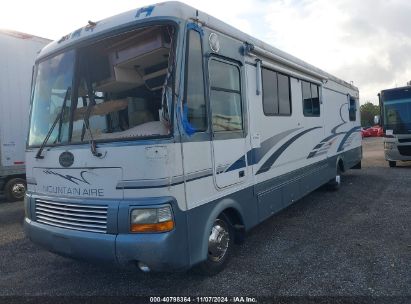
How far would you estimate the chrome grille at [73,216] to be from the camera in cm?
355

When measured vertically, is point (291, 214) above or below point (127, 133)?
below

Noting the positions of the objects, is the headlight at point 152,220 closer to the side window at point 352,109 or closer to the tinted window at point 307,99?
the tinted window at point 307,99

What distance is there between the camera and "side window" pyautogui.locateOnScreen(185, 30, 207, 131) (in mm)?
3598

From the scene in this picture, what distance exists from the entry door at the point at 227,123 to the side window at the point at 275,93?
0.82 metres

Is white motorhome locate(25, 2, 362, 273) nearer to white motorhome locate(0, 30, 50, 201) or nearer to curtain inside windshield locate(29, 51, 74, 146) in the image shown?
curtain inside windshield locate(29, 51, 74, 146)

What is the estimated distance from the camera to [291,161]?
6113mm

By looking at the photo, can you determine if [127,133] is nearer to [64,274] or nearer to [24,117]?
[64,274]

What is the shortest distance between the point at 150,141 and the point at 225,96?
1325 mm

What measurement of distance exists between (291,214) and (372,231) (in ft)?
5.34

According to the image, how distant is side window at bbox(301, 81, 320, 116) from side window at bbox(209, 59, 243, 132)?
266 centimetres

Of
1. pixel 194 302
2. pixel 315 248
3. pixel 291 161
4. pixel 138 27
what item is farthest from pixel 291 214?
pixel 138 27

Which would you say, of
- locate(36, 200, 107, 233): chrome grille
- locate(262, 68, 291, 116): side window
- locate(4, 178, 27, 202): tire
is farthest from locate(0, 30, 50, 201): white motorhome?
locate(262, 68, 291, 116): side window

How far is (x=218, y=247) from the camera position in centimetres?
417

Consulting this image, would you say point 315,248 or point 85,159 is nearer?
point 85,159
